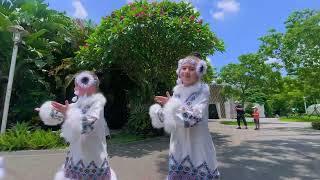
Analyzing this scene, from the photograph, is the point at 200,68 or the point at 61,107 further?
the point at 61,107

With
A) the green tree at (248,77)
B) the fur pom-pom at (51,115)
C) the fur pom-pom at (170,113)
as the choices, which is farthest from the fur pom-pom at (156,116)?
the green tree at (248,77)

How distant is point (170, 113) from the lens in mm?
4484

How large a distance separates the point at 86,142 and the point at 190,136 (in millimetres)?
1188

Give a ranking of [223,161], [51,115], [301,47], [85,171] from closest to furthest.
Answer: [85,171] → [51,115] → [223,161] → [301,47]

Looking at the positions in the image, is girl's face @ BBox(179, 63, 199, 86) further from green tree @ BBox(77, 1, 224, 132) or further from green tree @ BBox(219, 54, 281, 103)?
green tree @ BBox(219, 54, 281, 103)

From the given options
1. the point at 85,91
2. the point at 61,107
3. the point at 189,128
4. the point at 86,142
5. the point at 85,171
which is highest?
the point at 85,91

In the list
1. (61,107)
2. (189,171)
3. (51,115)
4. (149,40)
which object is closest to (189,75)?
(189,171)

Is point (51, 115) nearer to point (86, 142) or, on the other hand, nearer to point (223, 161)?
point (86, 142)

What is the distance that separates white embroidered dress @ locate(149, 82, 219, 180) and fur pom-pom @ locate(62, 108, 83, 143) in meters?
0.80

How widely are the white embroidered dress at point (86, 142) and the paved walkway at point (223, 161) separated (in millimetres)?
3804

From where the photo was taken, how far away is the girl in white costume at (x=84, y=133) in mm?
4777

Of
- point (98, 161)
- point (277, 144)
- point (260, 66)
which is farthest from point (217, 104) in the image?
point (98, 161)

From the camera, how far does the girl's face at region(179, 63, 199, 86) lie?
191 inches

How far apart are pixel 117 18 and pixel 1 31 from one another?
443cm
